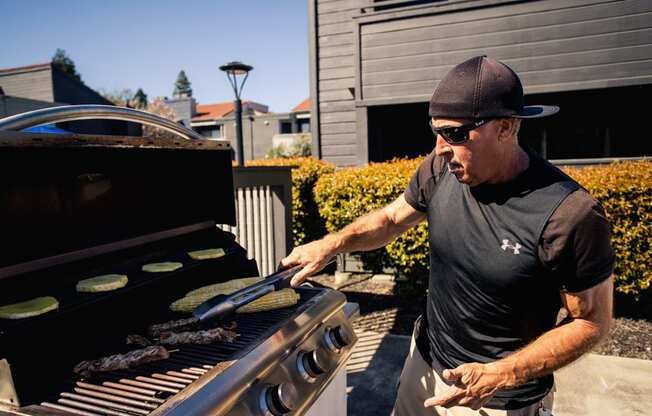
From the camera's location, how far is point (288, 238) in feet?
19.3

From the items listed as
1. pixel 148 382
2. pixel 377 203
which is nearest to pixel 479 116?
pixel 148 382

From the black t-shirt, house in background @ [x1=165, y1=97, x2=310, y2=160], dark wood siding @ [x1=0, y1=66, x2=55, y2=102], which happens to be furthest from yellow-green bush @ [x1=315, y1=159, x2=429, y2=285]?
house in background @ [x1=165, y1=97, x2=310, y2=160]

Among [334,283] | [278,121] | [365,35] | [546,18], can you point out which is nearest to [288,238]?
[334,283]

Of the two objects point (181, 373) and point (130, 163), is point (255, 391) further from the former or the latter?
point (130, 163)

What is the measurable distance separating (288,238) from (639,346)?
421 centimetres

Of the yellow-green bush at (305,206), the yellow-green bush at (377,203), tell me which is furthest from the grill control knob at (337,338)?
the yellow-green bush at (305,206)

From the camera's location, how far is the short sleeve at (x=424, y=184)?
7.63 feet

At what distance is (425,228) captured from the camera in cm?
559

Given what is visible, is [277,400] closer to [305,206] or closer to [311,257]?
[311,257]

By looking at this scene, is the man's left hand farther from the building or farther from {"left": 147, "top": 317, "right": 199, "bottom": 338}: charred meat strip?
the building

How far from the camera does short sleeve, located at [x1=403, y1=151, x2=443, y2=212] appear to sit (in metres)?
2.33

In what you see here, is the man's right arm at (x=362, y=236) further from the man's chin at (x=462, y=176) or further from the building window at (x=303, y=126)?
the building window at (x=303, y=126)

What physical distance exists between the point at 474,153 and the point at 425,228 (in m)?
3.84

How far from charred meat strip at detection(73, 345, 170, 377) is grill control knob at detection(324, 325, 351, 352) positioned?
795 millimetres
